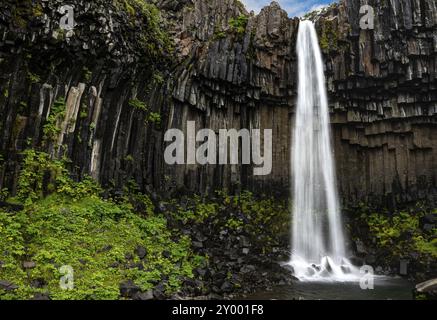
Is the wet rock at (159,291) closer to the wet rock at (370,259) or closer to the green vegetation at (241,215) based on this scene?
the green vegetation at (241,215)

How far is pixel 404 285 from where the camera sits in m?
17.1

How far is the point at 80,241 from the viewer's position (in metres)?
14.1

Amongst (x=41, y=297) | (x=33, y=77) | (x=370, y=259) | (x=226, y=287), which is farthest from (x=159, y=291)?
(x=370, y=259)

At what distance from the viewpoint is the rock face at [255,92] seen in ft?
62.3

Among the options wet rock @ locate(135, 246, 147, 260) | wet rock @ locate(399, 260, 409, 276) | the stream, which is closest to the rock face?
wet rock @ locate(135, 246, 147, 260)

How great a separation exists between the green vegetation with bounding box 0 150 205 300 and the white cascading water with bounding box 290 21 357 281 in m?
9.76

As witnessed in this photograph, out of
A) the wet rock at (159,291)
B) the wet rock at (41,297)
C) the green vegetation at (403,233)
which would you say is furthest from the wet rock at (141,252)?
the green vegetation at (403,233)

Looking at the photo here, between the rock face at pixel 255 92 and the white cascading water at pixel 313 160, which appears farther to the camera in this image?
the white cascading water at pixel 313 160

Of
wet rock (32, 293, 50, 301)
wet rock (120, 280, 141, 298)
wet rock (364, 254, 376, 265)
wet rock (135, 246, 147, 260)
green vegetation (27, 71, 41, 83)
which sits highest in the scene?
green vegetation (27, 71, 41, 83)

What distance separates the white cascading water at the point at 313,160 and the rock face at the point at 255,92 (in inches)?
26.5

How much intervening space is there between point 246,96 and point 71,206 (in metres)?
13.6

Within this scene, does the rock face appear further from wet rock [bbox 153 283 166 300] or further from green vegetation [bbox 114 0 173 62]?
wet rock [bbox 153 283 166 300]

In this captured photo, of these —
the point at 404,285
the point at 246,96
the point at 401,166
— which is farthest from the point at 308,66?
the point at 404,285

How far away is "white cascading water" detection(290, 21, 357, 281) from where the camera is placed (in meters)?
23.3
